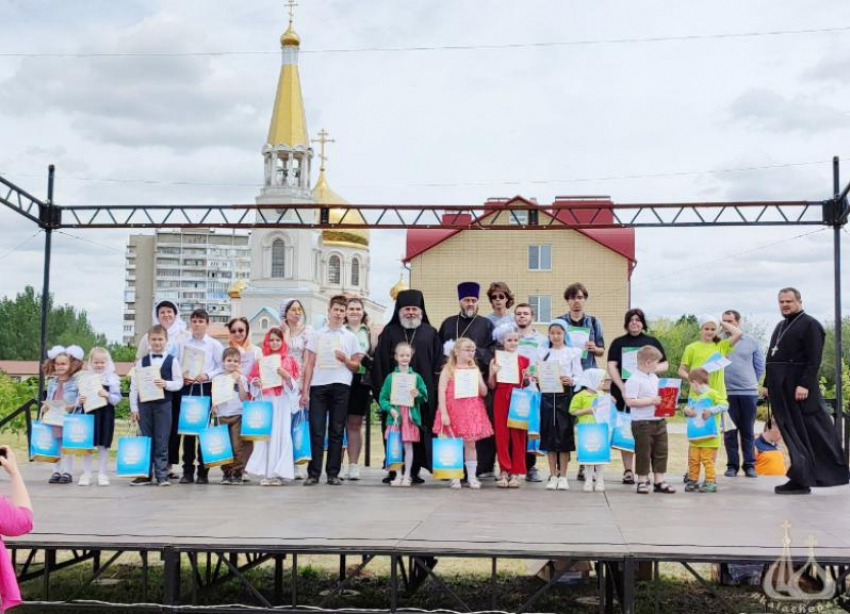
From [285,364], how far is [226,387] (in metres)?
0.57

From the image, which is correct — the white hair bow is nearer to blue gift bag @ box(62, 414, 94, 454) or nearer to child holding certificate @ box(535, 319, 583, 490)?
blue gift bag @ box(62, 414, 94, 454)

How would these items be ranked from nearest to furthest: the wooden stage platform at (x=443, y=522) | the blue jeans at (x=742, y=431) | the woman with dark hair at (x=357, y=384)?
1. the wooden stage platform at (x=443, y=522)
2. the woman with dark hair at (x=357, y=384)
3. the blue jeans at (x=742, y=431)

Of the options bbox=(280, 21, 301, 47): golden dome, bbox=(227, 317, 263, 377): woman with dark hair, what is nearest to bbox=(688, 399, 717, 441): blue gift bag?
bbox=(227, 317, 263, 377): woman with dark hair

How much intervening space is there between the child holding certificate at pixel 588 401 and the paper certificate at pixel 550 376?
0.17 meters

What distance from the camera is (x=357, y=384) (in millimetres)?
9477

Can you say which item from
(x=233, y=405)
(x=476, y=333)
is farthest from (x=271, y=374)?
(x=476, y=333)

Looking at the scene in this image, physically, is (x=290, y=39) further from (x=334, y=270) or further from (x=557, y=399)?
(x=557, y=399)

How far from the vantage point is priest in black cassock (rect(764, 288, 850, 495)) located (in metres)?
8.50

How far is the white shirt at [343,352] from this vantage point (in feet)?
30.1

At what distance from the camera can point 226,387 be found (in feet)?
30.5

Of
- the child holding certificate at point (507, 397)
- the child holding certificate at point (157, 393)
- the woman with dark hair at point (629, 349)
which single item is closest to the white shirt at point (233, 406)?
the child holding certificate at point (157, 393)

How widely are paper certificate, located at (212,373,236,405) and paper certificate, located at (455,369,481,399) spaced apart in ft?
6.87

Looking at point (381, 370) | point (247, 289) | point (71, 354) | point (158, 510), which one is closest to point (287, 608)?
point (158, 510)

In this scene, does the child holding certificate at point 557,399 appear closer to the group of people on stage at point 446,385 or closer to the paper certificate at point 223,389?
the group of people on stage at point 446,385
